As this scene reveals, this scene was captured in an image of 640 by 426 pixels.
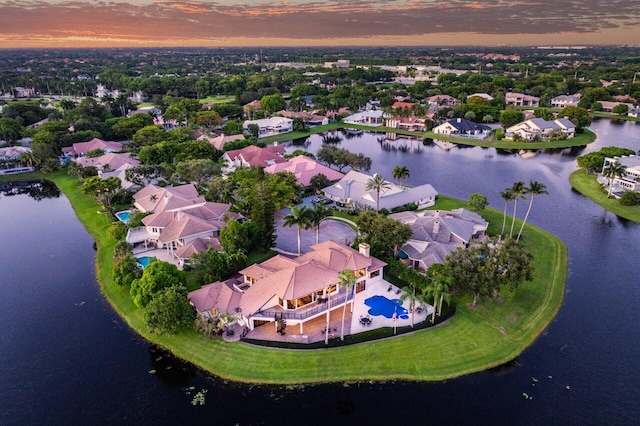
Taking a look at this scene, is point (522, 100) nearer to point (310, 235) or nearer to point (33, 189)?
point (310, 235)

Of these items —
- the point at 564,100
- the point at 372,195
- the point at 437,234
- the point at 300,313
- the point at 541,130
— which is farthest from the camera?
the point at 564,100

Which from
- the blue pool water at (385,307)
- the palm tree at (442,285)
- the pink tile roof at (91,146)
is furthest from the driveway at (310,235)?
the pink tile roof at (91,146)

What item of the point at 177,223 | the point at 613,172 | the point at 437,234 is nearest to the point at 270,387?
the point at 177,223

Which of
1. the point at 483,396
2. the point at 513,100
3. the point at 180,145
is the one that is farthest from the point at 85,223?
the point at 513,100

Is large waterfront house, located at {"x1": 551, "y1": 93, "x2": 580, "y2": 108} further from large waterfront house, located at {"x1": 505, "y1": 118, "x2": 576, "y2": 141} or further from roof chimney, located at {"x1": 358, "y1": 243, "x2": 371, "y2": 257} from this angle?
roof chimney, located at {"x1": 358, "y1": 243, "x2": 371, "y2": 257}

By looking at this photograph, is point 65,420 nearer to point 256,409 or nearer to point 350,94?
point 256,409
